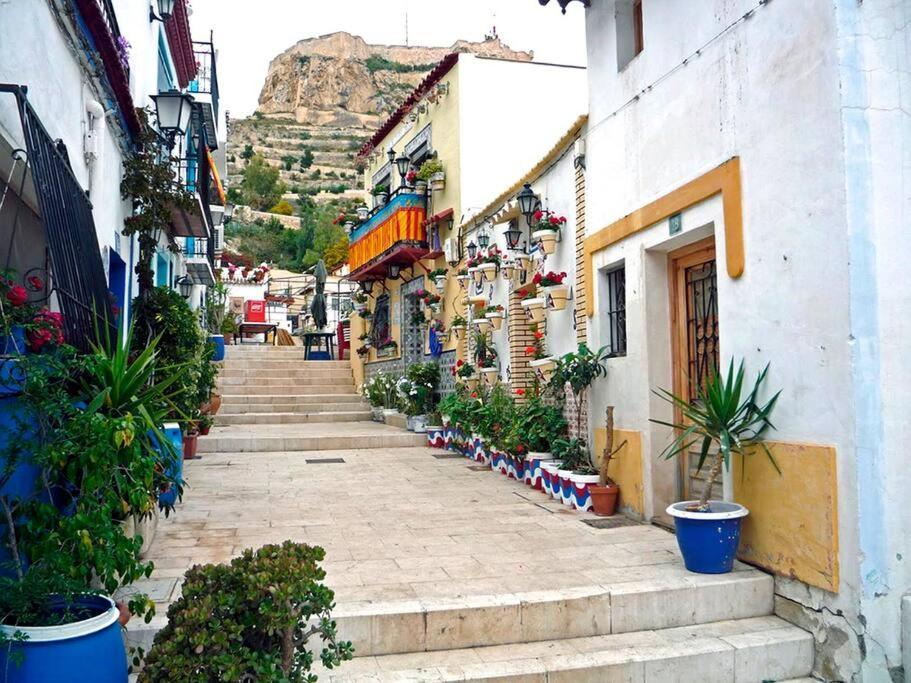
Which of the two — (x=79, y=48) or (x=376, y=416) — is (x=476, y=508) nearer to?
(x=79, y=48)

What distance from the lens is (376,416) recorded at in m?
15.9

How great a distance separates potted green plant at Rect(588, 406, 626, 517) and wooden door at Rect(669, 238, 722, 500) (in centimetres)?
67

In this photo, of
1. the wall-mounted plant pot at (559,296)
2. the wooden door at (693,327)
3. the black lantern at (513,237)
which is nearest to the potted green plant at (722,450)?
the wooden door at (693,327)

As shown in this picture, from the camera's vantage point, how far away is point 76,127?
18.4ft

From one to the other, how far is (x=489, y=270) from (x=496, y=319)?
0.72 metres

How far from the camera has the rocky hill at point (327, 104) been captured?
238 ft

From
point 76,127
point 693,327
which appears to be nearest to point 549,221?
point 693,327

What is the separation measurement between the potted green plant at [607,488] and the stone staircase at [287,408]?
6199 mm

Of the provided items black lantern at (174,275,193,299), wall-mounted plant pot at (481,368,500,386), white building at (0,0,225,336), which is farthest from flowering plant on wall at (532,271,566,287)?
black lantern at (174,275,193,299)

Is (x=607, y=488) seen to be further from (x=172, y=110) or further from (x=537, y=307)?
(x=172, y=110)

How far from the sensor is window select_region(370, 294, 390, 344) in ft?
56.1

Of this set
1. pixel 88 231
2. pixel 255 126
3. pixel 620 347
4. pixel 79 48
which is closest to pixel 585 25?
pixel 620 347

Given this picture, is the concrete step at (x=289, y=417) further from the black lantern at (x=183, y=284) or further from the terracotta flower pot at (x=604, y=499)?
Answer: the terracotta flower pot at (x=604, y=499)

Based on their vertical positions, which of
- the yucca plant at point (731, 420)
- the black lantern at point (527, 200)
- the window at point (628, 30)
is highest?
the window at point (628, 30)
